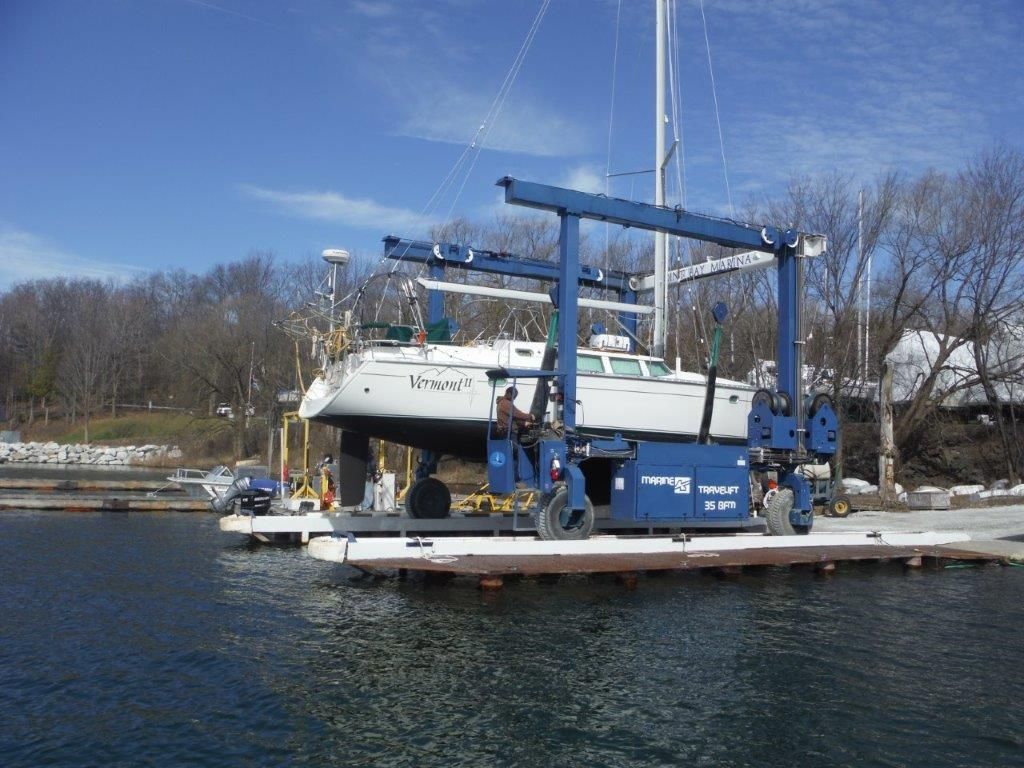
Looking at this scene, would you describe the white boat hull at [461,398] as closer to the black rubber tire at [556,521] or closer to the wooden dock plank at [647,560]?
the black rubber tire at [556,521]

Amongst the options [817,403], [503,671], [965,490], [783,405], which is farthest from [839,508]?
[503,671]

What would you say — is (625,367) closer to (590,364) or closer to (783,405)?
(590,364)

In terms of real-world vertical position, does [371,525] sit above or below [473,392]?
below

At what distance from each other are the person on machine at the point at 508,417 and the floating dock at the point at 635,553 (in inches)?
62.8

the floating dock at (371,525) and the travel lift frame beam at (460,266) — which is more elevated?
the travel lift frame beam at (460,266)

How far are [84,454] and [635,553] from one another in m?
46.6

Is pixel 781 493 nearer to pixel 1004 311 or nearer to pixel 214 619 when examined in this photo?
pixel 214 619

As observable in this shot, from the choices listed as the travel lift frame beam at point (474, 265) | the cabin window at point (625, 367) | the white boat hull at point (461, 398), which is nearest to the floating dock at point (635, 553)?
the white boat hull at point (461, 398)

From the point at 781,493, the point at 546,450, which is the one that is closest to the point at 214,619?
the point at 546,450

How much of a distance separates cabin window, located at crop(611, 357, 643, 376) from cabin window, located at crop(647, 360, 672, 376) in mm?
309

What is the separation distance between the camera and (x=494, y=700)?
7512mm

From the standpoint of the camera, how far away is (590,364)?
1619cm

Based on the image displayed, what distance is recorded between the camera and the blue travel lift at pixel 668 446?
42.3 ft

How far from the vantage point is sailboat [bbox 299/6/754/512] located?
564 inches
